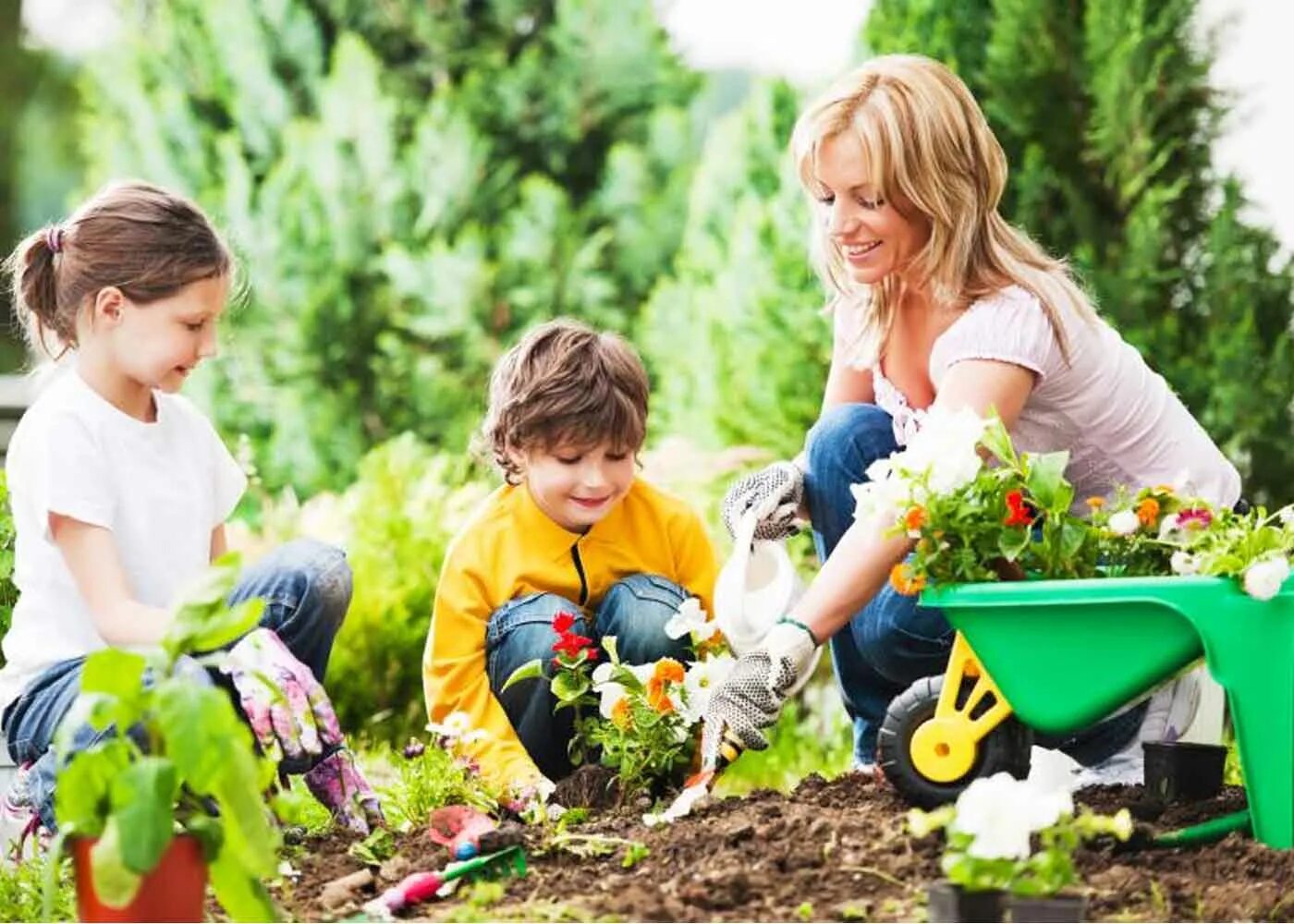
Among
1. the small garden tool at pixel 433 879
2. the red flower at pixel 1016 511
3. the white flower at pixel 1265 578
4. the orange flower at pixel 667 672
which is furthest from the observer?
the orange flower at pixel 667 672

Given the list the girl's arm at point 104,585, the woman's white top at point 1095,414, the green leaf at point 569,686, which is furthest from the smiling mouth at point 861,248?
the girl's arm at point 104,585

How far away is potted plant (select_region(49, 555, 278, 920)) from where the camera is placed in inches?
84.7

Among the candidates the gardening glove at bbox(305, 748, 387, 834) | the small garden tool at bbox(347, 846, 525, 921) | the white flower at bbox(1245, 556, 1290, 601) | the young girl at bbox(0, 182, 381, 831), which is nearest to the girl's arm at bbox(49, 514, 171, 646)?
the young girl at bbox(0, 182, 381, 831)

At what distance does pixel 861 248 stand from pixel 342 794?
132 centimetres

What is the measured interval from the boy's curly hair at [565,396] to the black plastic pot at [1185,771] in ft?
3.63

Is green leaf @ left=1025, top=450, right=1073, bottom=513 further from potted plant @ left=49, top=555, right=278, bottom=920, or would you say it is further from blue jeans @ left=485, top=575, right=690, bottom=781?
potted plant @ left=49, top=555, right=278, bottom=920

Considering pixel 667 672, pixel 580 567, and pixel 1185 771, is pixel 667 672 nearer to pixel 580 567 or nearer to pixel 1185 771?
pixel 580 567

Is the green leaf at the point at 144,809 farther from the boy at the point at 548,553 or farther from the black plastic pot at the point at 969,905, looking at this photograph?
the boy at the point at 548,553

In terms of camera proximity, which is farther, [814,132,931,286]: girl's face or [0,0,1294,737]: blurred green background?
[0,0,1294,737]: blurred green background

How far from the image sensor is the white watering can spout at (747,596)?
3.24 m

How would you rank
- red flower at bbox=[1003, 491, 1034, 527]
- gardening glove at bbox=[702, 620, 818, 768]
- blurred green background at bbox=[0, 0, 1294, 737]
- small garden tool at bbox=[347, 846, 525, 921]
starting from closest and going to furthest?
small garden tool at bbox=[347, 846, 525, 921]
red flower at bbox=[1003, 491, 1034, 527]
gardening glove at bbox=[702, 620, 818, 768]
blurred green background at bbox=[0, 0, 1294, 737]

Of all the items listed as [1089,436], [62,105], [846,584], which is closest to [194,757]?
[846,584]

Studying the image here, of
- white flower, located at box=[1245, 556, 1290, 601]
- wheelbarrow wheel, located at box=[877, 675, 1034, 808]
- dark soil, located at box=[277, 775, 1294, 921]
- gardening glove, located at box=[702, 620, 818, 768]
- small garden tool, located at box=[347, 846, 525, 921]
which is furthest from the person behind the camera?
gardening glove, located at box=[702, 620, 818, 768]

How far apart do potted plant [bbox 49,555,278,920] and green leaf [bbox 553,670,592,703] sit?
104 cm
